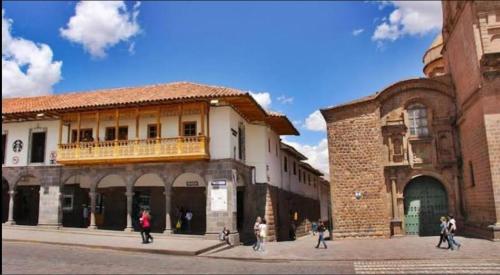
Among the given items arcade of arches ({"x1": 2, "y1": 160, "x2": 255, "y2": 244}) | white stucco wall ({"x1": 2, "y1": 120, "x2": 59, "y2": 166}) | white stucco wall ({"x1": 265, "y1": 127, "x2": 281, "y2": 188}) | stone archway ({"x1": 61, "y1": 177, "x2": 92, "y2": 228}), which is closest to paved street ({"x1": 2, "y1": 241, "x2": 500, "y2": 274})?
arcade of arches ({"x1": 2, "y1": 160, "x2": 255, "y2": 244})

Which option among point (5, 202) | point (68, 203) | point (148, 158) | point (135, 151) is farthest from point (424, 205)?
point (5, 202)

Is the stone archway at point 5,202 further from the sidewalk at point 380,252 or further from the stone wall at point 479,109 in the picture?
the stone wall at point 479,109

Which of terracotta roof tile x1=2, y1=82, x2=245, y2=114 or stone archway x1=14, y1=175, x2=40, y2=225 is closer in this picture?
terracotta roof tile x1=2, y1=82, x2=245, y2=114

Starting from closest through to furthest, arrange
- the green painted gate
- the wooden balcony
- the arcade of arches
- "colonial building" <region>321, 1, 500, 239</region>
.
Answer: the wooden balcony → the arcade of arches → "colonial building" <region>321, 1, 500, 239</region> → the green painted gate

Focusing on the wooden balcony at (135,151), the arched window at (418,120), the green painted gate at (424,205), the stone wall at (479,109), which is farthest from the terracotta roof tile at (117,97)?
the green painted gate at (424,205)

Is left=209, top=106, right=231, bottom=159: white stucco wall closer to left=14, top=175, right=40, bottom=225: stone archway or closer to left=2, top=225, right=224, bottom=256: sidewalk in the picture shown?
left=2, top=225, right=224, bottom=256: sidewalk

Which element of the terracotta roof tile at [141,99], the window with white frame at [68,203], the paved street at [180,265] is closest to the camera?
the paved street at [180,265]

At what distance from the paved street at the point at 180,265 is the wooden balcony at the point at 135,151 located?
17.2 ft

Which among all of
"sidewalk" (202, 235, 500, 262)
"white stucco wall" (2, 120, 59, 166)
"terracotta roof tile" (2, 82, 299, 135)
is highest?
"terracotta roof tile" (2, 82, 299, 135)

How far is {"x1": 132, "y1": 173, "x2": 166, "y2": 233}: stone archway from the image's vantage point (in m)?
22.0

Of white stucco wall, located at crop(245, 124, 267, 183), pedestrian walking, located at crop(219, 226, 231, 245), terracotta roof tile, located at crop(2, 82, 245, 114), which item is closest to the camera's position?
pedestrian walking, located at crop(219, 226, 231, 245)

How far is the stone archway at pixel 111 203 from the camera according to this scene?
2280 centimetres

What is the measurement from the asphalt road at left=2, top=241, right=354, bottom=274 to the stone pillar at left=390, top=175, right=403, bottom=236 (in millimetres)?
9306

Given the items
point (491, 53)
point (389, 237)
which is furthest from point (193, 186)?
point (491, 53)
